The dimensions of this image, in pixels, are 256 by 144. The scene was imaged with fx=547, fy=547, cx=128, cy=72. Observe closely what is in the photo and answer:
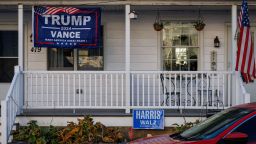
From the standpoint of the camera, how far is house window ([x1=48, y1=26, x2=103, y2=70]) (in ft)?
53.4

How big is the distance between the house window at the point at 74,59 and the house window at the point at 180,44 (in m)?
1.97

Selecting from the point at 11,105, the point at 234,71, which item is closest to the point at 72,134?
the point at 11,105

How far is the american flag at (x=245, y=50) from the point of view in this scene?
13.5 metres

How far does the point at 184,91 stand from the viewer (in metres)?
15.3

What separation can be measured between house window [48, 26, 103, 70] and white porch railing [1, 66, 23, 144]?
2249mm

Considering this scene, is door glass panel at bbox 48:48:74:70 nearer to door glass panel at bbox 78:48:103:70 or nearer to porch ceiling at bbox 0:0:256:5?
door glass panel at bbox 78:48:103:70

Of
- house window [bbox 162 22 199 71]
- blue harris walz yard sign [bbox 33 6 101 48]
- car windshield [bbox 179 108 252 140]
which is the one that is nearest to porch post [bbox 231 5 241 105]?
house window [bbox 162 22 199 71]

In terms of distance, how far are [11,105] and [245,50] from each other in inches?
233

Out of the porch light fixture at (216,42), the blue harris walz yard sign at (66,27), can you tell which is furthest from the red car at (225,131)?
the porch light fixture at (216,42)

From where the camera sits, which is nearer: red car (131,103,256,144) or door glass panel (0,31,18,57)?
red car (131,103,256,144)

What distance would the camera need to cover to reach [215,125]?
27.6 ft

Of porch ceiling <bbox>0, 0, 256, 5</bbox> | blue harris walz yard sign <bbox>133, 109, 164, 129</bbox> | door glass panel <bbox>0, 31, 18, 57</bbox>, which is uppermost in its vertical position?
porch ceiling <bbox>0, 0, 256, 5</bbox>

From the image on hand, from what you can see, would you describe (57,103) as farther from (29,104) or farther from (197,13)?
(197,13)

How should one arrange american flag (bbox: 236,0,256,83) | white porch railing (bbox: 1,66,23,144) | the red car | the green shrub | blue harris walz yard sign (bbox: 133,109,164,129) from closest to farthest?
the red car, white porch railing (bbox: 1,66,23,144), the green shrub, american flag (bbox: 236,0,256,83), blue harris walz yard sign (bbox: 133,109,164,129)
